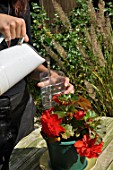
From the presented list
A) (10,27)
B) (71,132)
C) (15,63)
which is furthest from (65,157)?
(10,27)

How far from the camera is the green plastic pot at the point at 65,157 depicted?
151cm

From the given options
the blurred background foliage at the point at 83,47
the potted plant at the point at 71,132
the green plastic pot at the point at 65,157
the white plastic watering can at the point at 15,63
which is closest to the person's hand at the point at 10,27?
the white plastic watering can at the point at 15,63

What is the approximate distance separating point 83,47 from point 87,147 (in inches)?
68.4

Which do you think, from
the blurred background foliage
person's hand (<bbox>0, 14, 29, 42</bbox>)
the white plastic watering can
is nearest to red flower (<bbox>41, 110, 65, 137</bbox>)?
the white plastic watering can

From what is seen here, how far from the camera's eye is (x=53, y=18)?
4.36 m

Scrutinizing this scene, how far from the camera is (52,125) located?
57.5 inches

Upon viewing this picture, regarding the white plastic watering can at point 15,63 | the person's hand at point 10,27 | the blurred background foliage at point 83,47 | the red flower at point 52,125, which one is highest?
the person's hand at point 10,27

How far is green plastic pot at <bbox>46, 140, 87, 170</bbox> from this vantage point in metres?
1.51

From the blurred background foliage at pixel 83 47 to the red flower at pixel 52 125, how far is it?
130cm

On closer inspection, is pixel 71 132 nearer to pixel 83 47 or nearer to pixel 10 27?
pixel 10 27

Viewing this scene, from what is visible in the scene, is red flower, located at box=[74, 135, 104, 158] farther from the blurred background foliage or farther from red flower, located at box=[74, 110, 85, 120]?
the blurred background foliage

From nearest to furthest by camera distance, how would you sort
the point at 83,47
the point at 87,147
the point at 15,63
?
the point at 87,147, the point at 15,63, the point at 83,47

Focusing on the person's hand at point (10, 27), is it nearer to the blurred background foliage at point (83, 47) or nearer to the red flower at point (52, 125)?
the red flower at point (52, 125)

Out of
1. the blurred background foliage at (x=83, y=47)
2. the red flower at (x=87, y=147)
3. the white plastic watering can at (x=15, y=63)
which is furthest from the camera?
the blurred background foliage at (x=83, y=47)
